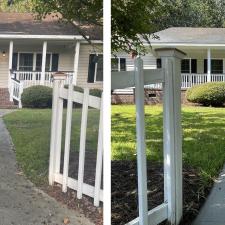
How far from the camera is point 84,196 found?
2619mm

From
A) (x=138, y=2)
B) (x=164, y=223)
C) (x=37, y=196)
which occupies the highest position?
(x=138, y=2)

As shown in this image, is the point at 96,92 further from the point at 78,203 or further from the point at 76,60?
the point at 78,203

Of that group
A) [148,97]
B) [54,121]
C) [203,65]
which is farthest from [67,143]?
[203,65]

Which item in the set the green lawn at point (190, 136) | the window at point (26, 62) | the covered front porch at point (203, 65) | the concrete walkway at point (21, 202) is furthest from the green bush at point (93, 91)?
the covered front porch at point (203, 65)

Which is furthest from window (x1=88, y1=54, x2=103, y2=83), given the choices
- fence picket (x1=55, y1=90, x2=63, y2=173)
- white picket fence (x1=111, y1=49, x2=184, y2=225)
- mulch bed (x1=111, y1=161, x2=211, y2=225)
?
mulch bed (x1=111, y1=161, x2=211, y2=225)

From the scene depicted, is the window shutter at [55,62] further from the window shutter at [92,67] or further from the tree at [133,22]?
the tree at [133,22]

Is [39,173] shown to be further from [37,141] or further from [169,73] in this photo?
[169,73]

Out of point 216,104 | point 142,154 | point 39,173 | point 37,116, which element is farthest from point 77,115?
point 216,104

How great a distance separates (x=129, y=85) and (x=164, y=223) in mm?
1287

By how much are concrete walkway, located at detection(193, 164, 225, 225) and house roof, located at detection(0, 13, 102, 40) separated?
2.05 m

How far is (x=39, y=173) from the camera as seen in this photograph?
8.59ft

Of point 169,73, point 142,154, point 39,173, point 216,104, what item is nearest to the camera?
point 39,173

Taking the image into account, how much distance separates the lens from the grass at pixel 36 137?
2533 millimetres

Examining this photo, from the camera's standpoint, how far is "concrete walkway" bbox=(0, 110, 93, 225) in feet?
8.18
